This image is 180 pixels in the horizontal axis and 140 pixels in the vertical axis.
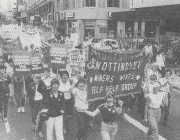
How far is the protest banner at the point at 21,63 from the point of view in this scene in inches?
418

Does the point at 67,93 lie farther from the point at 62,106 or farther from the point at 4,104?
the point at 4,104

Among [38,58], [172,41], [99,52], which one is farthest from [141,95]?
[172,41]

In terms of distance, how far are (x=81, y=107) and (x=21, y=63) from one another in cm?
357

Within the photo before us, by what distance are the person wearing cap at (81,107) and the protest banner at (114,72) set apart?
0.34m

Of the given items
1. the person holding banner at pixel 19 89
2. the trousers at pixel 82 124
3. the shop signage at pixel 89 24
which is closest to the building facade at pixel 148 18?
the shop signage at pixel 89 24

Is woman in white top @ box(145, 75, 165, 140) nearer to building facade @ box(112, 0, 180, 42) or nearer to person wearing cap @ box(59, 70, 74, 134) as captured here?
person wearing cap @ box(59, 70, 74, 134)

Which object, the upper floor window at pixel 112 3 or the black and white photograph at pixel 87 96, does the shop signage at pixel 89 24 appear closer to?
the upper floor window at pixel 112 3

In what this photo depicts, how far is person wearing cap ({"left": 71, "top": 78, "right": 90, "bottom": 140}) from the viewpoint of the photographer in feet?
25.2

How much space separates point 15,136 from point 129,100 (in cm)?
407

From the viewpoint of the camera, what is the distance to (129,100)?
11320 millimetres

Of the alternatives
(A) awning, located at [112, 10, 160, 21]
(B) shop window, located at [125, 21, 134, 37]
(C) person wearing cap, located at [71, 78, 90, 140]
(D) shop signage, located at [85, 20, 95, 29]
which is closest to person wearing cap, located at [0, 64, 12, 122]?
(C) person wearing cap, located at [71, 78, 90, 140]

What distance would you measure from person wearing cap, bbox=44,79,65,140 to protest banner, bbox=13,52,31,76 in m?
3.66

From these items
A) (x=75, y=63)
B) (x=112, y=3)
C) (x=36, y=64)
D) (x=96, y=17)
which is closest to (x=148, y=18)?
(x=96, y=17)

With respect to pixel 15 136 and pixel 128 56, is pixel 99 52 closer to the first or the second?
pixel 128 56
